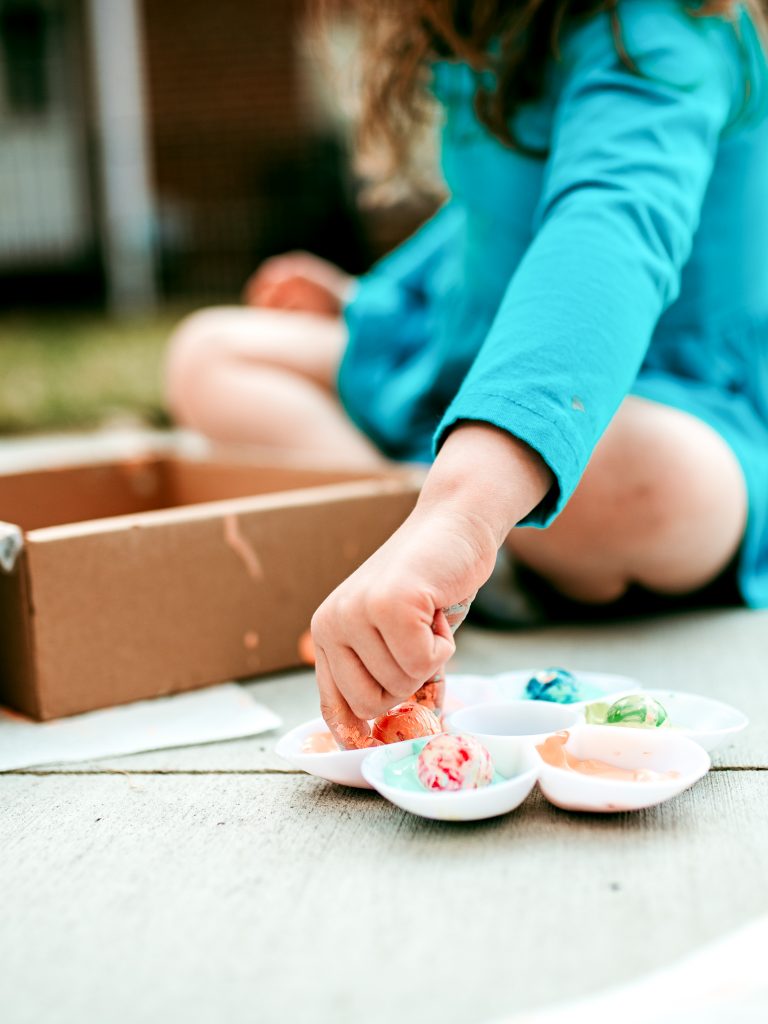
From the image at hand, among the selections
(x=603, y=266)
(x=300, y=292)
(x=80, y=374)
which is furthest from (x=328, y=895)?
(x=80, y=374)

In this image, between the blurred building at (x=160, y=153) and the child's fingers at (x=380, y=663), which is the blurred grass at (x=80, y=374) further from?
the child's fingers at (x=380, y=663)

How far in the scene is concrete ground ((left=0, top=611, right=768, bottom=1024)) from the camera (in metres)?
0.50

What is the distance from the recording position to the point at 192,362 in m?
1.62

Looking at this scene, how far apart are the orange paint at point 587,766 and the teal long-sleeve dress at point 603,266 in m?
0.15

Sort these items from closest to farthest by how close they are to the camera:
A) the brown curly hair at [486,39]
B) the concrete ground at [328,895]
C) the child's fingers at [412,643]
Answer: the concrete ground at [328,895] < the child's fingers at [412,643] < the brown curly hair at [486,39]

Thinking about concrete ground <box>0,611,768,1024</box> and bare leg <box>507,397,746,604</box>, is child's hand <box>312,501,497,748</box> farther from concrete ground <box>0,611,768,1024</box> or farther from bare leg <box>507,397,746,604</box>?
bare leg <box>507,397,746,604</box>

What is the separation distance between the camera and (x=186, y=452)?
4.71 feet

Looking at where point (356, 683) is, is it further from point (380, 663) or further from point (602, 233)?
point (602, 233)

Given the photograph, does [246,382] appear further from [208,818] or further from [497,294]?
[208,818]

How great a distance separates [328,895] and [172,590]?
1.46 feet

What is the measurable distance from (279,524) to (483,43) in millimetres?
513

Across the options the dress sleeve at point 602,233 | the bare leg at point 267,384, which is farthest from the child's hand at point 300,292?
the dress sleeve at point 602,233

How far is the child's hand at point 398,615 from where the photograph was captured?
0.62m

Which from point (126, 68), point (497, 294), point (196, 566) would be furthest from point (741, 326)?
point (126, 68)
